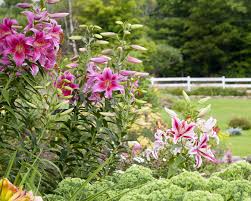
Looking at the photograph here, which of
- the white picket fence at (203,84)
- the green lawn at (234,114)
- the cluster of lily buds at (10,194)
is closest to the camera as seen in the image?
the cluster of lily buds at (10,194)

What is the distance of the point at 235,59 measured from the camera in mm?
36500

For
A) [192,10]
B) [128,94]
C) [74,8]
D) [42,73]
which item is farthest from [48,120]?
[192,10]

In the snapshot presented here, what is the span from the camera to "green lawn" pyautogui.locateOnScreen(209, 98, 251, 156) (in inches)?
453

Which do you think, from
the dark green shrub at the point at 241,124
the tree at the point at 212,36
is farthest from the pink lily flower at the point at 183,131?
the tree at the point at 212,36

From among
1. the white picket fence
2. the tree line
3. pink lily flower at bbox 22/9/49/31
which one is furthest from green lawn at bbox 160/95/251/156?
the tree line

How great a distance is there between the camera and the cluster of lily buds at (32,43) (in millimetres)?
3656

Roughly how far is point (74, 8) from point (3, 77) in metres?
26.3

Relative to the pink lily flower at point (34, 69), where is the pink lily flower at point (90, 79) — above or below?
below

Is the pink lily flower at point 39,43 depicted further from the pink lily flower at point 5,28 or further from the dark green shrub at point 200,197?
the dark green shrub at point 200,197

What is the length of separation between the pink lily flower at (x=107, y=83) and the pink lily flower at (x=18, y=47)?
457mm

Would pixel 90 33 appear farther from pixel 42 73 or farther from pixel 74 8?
pixel 74 8

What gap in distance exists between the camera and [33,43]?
366 centimetres

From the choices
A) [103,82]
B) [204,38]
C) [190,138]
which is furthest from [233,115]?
[204,38]

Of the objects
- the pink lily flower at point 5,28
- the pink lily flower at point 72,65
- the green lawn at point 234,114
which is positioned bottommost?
the green lawn at point 234,114
